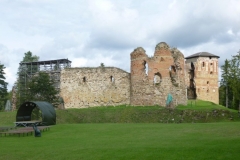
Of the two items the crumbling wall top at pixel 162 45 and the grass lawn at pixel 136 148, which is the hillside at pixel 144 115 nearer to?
the crumbling wall top at pixel 162 45

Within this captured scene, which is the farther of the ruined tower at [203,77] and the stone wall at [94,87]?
the ruined tower at [203,77]

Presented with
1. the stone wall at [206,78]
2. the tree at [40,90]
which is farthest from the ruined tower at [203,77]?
the tree at [40,90]

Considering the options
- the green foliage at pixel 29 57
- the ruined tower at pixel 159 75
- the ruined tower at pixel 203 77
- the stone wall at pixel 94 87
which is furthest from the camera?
the green foliage at pixel 29 57

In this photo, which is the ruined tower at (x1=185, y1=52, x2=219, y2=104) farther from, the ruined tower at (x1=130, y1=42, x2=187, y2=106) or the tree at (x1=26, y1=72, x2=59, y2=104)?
the tree at (x1=26, y1=72, x2=59, y2=104)

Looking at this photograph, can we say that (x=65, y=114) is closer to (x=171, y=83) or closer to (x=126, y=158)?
(x=171, y=83)

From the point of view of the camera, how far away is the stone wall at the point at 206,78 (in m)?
53.4

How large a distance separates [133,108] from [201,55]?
24512 mm

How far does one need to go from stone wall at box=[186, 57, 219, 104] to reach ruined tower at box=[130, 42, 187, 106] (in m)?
17.6

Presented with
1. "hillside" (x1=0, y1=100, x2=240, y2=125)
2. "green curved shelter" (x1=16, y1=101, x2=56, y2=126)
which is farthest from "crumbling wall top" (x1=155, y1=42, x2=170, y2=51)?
"green curved shelter" (x1=16, y1=101, x2=56, y2=126)

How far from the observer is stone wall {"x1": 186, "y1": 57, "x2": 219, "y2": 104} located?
53.4 meters

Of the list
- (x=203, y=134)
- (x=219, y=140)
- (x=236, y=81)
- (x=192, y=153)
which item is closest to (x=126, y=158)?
(x=192, y=153)

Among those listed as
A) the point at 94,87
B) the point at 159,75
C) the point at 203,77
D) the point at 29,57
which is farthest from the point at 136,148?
the point at 29,57

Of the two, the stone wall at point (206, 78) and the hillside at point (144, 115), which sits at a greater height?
the stone wall at point (206, 78)

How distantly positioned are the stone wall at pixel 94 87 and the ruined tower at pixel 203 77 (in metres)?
18.3
